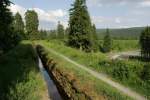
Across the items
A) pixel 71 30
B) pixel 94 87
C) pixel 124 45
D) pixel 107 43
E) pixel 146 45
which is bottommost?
pixel 124 45

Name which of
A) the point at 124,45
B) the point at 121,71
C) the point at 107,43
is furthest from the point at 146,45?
the point at 121,71

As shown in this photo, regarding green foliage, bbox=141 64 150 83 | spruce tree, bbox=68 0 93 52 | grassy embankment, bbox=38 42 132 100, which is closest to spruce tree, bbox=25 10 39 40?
spruce tree, bbox=68 0 93 52

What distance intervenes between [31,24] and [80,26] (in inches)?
2253

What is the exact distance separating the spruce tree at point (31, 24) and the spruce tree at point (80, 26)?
51969 mm

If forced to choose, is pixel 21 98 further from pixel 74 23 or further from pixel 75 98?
pixel 74 23

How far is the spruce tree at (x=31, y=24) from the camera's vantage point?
373ft

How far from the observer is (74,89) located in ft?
67.4

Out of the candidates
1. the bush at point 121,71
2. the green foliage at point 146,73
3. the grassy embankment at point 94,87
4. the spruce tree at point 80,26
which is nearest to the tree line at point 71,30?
the spruce tree at point 80,26

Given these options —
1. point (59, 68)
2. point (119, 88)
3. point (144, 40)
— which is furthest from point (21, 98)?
point (144, 40)

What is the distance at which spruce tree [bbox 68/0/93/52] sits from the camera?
60931mm

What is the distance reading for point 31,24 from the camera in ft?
378

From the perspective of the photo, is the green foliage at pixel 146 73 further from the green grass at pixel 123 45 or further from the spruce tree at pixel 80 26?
the green grass at pixel 123 45

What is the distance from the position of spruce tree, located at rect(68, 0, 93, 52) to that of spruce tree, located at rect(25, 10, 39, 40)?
5197 cm

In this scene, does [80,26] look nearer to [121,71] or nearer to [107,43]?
[121,71]
